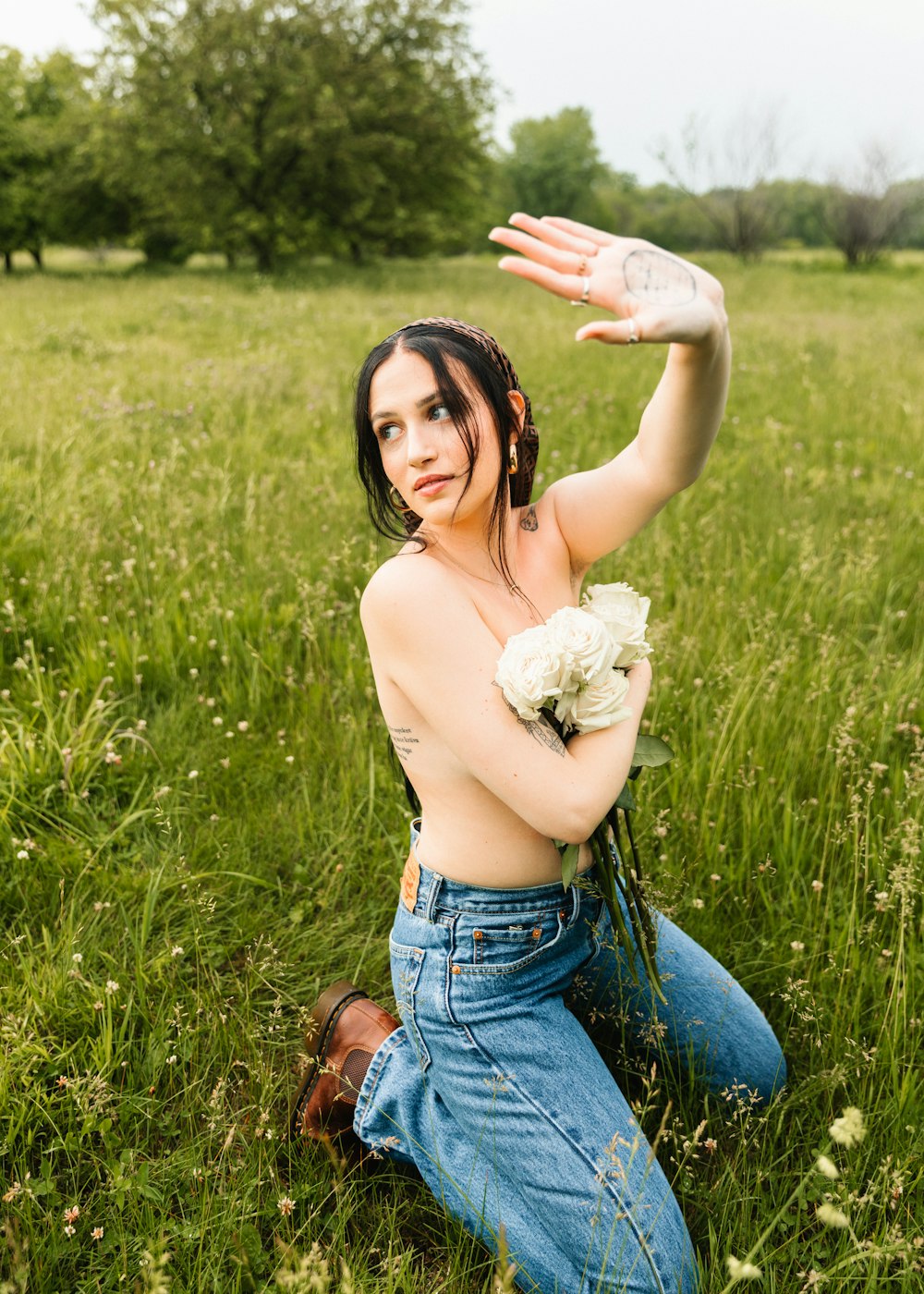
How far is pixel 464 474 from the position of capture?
196 cm

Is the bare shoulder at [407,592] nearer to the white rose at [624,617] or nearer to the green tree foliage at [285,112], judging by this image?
the white rose at [624,617]

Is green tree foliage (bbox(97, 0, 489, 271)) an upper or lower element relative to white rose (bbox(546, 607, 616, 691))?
upper

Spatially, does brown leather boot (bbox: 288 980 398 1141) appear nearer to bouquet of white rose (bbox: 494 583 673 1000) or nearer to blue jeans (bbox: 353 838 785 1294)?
blue jeans (bbox: 353 838 785 1294)

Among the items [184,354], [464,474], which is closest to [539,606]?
[464,474]

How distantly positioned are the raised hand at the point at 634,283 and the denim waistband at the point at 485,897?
119 cm

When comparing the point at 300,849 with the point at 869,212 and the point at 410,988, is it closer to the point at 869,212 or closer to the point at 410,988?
the point at 410,988

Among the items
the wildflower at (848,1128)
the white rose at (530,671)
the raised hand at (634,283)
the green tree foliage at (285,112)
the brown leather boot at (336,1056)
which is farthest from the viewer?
the green tree foliage at (285,112)

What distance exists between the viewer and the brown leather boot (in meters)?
2.20

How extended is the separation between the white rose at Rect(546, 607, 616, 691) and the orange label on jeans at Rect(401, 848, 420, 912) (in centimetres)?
66

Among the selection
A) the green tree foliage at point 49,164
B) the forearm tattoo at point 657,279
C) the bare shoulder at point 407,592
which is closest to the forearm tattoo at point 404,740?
the bare shoulder at point 407,592

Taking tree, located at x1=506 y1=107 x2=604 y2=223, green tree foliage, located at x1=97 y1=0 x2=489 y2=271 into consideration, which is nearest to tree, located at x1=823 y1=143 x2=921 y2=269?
green tree foliage, located at x1=97 y1=0 x2=489 y2=271

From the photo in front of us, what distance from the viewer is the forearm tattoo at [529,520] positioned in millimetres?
2236

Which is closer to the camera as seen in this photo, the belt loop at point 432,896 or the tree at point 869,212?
the belt loop at point 432,896

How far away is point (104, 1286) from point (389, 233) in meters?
33.6
